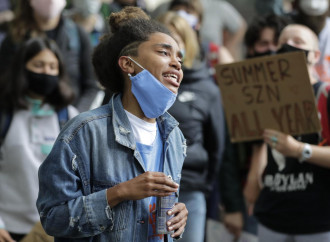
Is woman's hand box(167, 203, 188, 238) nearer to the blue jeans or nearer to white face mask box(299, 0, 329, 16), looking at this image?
the blue jeans

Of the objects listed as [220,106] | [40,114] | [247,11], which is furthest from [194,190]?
[247,11]

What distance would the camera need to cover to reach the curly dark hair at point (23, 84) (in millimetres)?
5242

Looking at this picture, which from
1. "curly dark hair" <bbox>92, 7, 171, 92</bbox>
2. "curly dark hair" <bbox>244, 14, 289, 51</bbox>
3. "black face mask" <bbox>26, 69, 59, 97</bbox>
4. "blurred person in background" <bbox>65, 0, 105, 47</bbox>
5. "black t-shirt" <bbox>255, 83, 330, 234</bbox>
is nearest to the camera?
"curly dark hair" <bbox>92, 7, 171, 92</bbox>

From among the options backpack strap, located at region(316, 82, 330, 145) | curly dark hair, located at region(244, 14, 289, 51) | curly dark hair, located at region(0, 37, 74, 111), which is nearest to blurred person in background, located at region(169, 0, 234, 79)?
curly dark hair, located at region(244, 14, 289, 51)

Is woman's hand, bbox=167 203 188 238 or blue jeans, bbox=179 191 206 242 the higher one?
woman's hand, bbox=167 203 188 238

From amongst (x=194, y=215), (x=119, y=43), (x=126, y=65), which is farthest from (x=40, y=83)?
(x=126, y=65)

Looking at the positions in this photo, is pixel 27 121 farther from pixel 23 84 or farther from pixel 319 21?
pixel 319 21

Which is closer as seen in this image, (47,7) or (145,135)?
(145,135)

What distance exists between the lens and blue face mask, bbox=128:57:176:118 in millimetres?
3301

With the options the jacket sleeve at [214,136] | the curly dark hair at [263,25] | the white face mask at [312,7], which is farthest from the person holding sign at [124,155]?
the white face mask at [312,7]

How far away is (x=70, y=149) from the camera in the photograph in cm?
310

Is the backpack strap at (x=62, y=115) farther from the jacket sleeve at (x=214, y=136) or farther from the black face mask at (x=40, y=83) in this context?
the jacket sleeve at (x=214, y=136)

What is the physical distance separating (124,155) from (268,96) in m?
1.81

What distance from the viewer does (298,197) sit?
Answer: 4754mm
